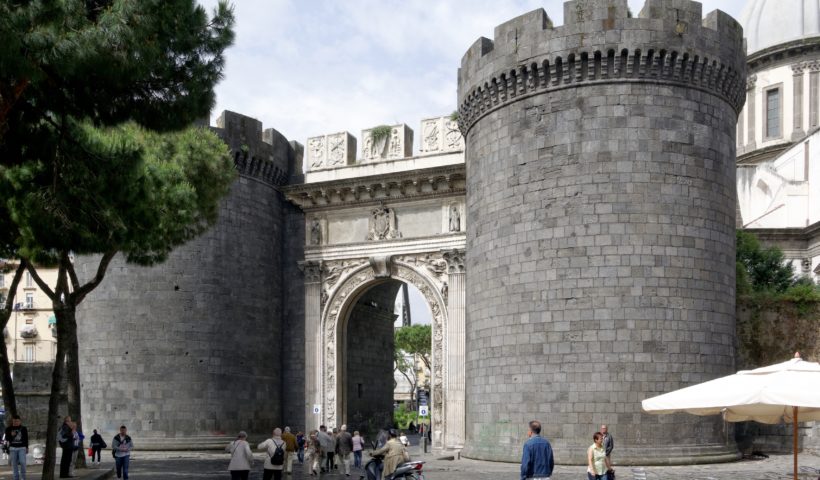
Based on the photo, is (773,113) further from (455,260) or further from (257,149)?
(257,149)

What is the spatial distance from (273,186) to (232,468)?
17.5m

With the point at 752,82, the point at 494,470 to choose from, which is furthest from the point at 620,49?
the point at 752,82

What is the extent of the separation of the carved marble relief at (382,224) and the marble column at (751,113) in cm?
2177

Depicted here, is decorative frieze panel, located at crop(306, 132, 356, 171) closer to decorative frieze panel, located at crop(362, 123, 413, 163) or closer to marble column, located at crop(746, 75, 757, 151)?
decorative frieze panel, located at crop(362, 123, 413, 163)

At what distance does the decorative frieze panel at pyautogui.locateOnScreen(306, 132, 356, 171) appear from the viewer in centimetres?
3139

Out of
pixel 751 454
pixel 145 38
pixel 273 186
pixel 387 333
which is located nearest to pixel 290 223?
Answer: pixel 273 186

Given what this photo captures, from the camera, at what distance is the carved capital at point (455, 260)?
29.1m

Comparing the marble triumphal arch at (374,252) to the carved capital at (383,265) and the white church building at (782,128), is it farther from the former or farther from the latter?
the white church building at (782,128)

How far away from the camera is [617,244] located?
71.8 feet

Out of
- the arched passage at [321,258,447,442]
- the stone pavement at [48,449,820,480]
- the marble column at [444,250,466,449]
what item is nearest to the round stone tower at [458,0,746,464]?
the stone pavement at [48,449,820,480]

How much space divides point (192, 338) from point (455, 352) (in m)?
7.52

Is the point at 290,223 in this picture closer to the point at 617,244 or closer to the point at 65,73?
the point at 617,244

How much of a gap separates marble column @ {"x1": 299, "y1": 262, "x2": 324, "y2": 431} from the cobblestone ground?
5400mm

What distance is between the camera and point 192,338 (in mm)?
29547
